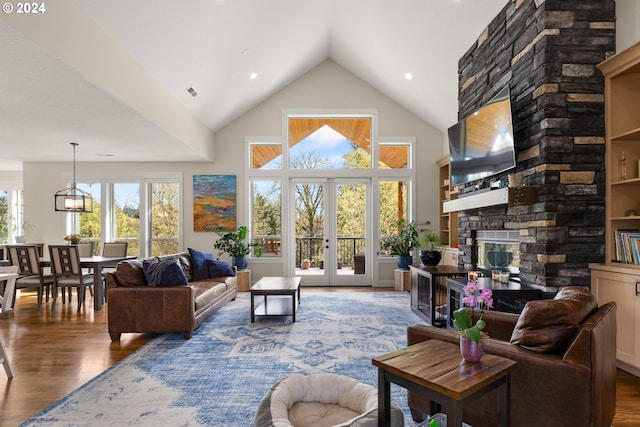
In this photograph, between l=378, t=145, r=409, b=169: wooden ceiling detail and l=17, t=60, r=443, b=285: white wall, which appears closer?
l=17, t=60, r=443, b=285: white wall

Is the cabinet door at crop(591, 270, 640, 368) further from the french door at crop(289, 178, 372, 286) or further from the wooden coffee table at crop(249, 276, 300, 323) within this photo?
the french door at crop(289, 178, 372, 286)

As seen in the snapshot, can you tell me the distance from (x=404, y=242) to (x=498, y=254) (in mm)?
2524

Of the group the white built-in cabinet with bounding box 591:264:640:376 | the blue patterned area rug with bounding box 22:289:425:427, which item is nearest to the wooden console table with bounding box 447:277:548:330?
the white built-in cabinet with bounding box 591:264:640:376

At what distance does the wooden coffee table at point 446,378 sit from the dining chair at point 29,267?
547cm

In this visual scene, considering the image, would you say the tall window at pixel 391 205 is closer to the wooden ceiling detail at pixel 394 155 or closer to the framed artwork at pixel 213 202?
the wooden ceiling detail at pixel 394 155

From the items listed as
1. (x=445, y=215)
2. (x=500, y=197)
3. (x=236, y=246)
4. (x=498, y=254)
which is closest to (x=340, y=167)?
(x=445, y=215)

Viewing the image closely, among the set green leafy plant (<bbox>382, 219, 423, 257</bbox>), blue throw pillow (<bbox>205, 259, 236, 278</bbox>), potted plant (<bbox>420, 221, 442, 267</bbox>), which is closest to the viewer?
potted plant (<bbox>420, 221, 442, 267</bbox>)

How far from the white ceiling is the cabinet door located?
3.03 meters

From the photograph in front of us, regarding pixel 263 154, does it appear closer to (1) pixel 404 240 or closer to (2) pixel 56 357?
(1) pixel 404 240

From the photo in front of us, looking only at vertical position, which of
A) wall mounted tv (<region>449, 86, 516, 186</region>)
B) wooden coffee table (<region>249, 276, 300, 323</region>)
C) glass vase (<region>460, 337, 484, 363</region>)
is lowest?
wooden coffee table (<region>249, 276, 300, 323</region>)

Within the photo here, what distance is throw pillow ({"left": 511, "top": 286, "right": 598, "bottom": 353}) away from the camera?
5.58 ft

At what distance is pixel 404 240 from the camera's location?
6570 millimetres

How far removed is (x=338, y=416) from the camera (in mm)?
1810

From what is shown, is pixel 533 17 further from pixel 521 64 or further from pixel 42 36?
pixel 42 36
